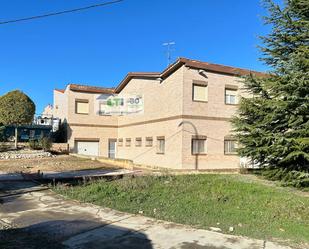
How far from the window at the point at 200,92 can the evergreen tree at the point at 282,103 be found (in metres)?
9.89

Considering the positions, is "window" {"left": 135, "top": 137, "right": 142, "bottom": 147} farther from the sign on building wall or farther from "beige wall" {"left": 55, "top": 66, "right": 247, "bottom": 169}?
the sign on building wall

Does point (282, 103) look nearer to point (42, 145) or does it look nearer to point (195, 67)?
point (195, 67)

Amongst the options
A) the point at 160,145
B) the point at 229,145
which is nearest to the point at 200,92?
the point at 229,145

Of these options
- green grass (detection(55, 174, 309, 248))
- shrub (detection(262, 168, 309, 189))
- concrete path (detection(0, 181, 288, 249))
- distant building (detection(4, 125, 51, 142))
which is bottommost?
concrete path (detection(0, 181, 288, 249))

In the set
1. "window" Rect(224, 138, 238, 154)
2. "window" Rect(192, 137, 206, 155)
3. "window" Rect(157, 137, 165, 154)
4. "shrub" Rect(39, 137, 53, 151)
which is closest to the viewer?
"window" Rect(192, 137, 206, 155)

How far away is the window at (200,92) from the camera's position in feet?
84.2

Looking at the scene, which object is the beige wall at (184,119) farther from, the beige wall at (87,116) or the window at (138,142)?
the beige wall at (87,116)

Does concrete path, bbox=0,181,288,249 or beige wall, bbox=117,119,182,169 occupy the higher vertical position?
beige wall, bbox=117,119,182,169

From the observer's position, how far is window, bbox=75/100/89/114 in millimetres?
36125

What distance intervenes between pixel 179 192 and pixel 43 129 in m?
30.1

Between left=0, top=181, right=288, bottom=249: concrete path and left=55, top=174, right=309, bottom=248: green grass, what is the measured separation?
58 cm

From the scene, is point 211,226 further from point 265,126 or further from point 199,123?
point 199,123

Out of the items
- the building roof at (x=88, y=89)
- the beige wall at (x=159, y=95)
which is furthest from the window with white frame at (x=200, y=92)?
the building roof at (x=88, y=89)

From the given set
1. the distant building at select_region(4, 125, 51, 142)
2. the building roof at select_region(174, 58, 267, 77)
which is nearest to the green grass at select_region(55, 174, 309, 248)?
the building roof at select_region(174, 58, 267, 77)
